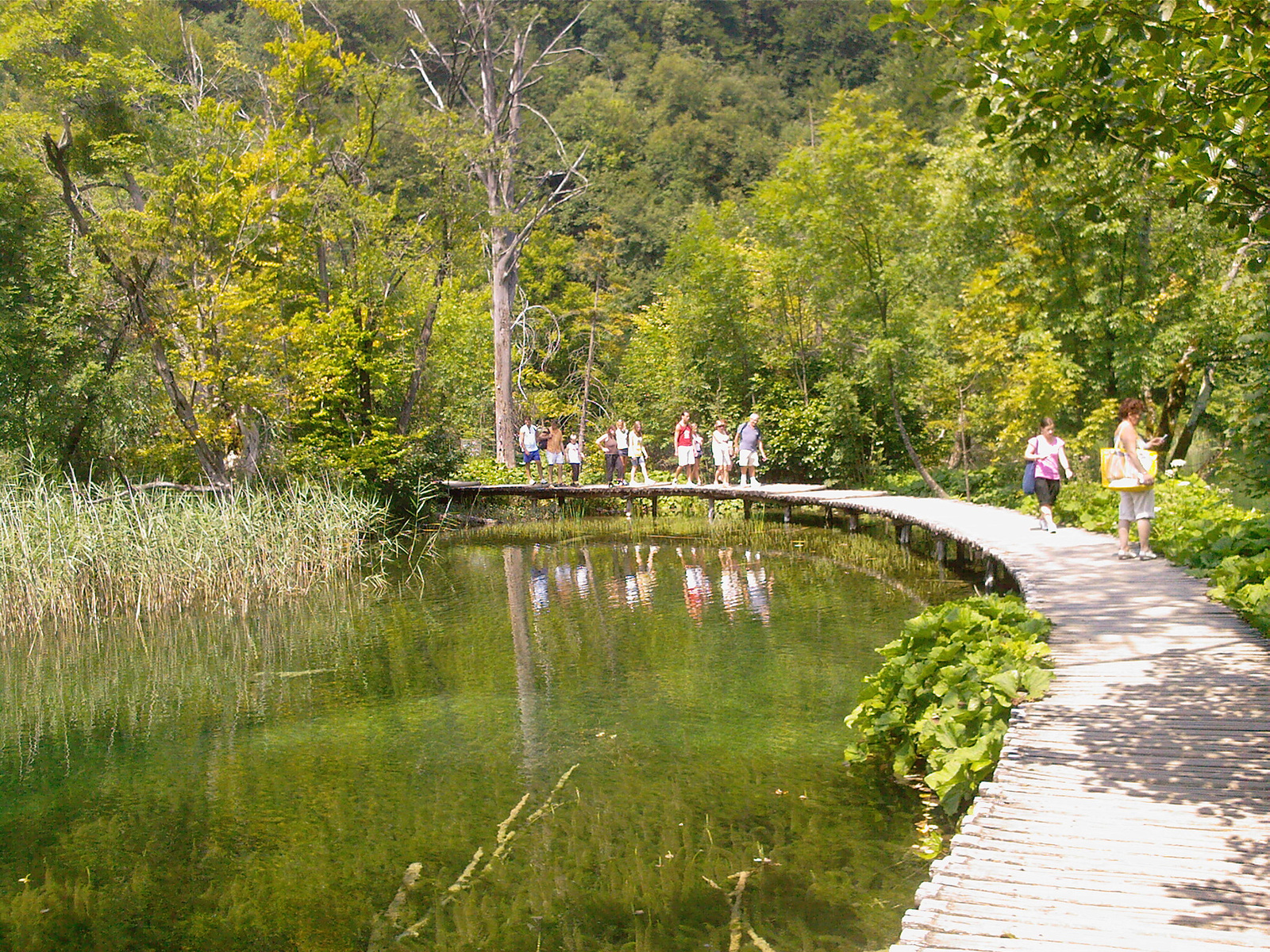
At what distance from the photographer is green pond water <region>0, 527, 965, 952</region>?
5000mm

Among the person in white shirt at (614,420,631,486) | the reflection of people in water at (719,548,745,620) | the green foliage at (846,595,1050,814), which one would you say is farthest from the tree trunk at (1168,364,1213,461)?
the green foliage at (846,595,1050,814)

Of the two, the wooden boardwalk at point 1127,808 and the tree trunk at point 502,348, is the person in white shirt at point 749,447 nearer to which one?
the tree trunk at point 502,348

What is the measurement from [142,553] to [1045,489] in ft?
33.4

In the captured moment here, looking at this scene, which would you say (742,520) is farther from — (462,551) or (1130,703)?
(1130,703)

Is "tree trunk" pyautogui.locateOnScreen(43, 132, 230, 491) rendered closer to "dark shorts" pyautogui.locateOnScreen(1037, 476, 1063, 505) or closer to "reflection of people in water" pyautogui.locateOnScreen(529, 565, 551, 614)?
"reflection of people in water" pyautogui.locateOnScreen(529, 565, 551, 614)

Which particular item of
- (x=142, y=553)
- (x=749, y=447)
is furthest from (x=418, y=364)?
(x=142, y=553)

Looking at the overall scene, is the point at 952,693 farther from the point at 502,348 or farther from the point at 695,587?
the point at 502,348

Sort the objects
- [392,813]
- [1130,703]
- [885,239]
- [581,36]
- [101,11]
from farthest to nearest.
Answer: [581,36], [885,239], [101,11], [392,813], [1130,703]

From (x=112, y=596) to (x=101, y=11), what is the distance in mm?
10638

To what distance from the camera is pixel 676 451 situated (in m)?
22.2

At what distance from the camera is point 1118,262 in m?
15.0

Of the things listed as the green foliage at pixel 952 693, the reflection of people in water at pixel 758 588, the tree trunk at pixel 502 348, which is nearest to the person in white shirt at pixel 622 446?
the tree trunk at pixel 502 348

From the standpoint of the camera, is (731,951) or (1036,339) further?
(1036,339)

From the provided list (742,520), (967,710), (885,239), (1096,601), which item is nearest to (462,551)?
(742,520)
